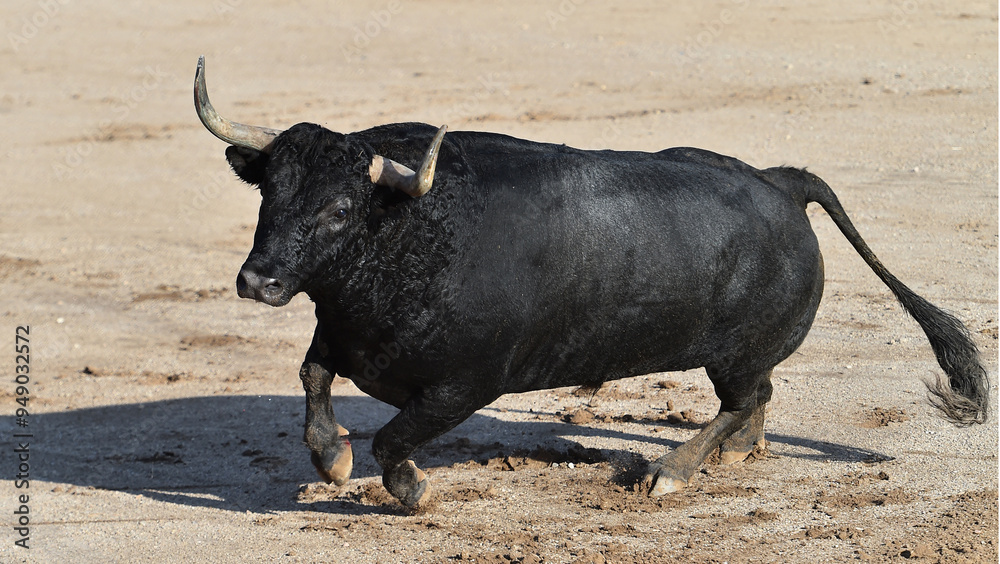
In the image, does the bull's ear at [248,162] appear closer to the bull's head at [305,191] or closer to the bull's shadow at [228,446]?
the bull's head at [305,191]

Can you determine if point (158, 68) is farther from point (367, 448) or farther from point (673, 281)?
point (673, 281)

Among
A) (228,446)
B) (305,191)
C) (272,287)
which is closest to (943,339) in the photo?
(305,191)

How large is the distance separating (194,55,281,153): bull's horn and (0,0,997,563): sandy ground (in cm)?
213

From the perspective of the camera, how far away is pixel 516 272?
5.93m

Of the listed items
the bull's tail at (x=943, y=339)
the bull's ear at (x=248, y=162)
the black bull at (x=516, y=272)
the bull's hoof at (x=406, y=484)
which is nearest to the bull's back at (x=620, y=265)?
the black bull at (x=516, y=272)

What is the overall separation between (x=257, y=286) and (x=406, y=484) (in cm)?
166

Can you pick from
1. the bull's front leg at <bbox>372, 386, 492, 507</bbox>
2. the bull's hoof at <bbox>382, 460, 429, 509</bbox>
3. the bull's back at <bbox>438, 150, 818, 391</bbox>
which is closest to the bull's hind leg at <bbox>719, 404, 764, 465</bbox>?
the bull's back at <bbox>438, 150, 818, 391</bbox>

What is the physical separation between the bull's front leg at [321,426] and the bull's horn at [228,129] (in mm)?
1244

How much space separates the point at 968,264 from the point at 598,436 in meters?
4.92

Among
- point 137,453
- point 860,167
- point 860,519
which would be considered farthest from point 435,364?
point 860,167

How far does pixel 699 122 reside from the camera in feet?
51.4

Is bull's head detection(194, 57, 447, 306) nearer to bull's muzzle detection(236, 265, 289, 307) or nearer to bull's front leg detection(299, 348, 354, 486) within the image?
bull's muzzle detection(236, 265, 289, 307)

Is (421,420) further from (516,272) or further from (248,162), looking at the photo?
(248,162)

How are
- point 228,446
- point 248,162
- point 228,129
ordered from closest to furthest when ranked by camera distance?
1. point 228,129
2. point 248,162
3. point 228,446
